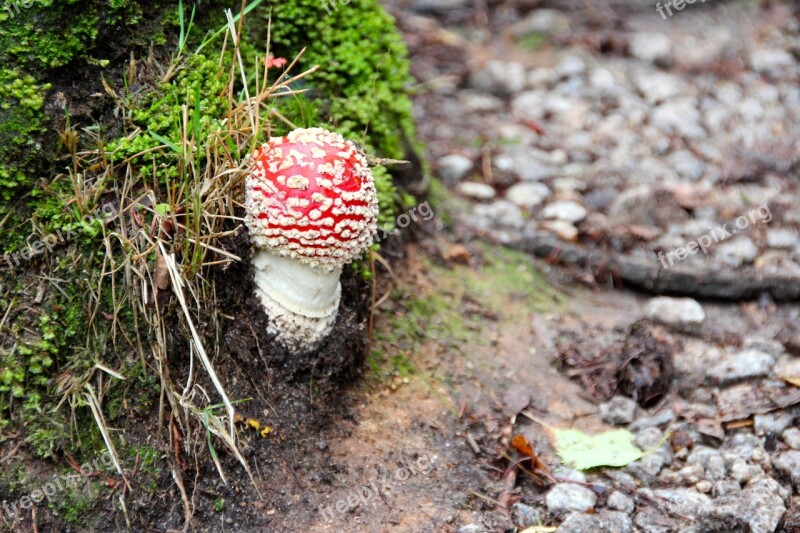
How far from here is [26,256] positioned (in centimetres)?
288

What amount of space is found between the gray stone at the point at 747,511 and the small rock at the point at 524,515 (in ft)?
1.91

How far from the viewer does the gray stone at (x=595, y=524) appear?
112 inches

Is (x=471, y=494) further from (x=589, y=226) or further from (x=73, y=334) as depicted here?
(x=589, y=226)

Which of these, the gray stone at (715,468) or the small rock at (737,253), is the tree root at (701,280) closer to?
the small rock at (737,253)

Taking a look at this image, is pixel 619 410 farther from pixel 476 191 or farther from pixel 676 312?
pixel 476 191

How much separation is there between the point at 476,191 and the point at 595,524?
246 cm

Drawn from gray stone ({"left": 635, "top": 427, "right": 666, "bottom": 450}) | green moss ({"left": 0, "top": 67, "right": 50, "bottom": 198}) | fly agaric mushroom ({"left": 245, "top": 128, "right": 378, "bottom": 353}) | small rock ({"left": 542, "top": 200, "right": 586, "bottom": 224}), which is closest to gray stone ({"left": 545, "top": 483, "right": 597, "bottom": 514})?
gray stone ({"left": 635, "top": 427, "right": 666, "bottom": 450})

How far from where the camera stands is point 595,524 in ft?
9.43

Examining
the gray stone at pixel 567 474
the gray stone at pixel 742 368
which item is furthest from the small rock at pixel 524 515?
the gray stone at pixel 742 368

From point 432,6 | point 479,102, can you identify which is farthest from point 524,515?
point 432,6

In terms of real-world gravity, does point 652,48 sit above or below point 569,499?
above

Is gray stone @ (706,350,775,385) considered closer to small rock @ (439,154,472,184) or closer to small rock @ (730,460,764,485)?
small rock @ (730,460,764,485)

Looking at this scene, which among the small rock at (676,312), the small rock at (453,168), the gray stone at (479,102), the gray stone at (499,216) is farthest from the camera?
the gray stone at (479,102)

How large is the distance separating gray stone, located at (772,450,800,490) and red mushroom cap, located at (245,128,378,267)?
1.91 m
